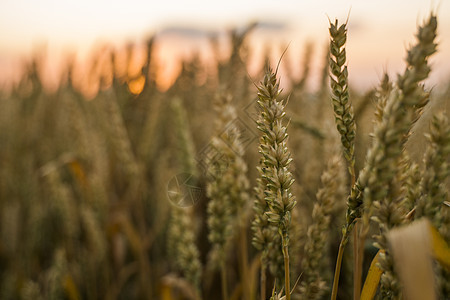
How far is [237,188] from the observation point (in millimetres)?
632

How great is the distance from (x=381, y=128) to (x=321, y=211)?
0.21 metres

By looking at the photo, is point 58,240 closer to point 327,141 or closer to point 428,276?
point 327,141

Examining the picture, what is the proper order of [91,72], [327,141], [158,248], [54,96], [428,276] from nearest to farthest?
[428,276] → [327,141] → [158,248] → [91,72] → [54,96]

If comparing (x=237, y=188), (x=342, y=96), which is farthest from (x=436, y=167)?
(x=237, y=188)

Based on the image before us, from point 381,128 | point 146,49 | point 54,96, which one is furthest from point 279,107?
point 54,96

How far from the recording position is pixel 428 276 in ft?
0.93

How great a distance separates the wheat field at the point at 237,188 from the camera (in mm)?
351

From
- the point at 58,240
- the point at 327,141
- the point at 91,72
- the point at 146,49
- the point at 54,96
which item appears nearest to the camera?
the point at 327,141

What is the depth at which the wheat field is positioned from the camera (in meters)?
0.35

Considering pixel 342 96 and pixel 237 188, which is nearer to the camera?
pixel 342 96

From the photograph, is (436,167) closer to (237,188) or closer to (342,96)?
(342,96)

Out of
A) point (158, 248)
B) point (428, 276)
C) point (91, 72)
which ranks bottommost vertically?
point (158, 248)

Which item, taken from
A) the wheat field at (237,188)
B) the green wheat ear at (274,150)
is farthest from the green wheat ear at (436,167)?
the green wheat ear at (274,150)

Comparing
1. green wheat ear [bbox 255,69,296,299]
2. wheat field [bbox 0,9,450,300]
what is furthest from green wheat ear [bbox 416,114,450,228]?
green wheat ear [bbox 255,69,296,299]
